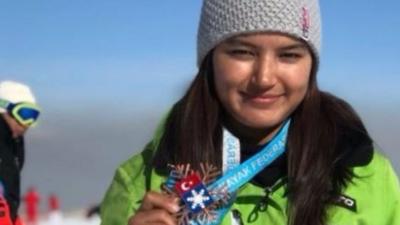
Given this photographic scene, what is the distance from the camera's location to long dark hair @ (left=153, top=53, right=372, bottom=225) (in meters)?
2.49

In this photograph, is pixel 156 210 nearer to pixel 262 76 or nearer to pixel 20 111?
pixel 262 76

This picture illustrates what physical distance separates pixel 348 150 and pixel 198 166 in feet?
1.32

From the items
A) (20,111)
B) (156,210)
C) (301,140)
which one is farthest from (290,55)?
(20,111)

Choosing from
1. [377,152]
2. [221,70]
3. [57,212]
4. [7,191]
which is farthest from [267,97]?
[57,212]

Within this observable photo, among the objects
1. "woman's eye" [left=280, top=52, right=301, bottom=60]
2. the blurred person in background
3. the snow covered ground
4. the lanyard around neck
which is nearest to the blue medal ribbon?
the lanyard around neck

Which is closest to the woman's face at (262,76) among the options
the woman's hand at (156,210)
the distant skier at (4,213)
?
the woman's hand at (156,210)

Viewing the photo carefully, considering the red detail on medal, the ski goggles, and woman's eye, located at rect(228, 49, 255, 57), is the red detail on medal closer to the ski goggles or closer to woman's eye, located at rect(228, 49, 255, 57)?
woman's eye, located at rect(228, 49, 255, 57)

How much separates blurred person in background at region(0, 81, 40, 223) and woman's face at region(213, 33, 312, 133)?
3.90 meters

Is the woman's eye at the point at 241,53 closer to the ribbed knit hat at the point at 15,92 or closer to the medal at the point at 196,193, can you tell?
the medal at the point at 196,193

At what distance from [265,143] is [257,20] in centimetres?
34

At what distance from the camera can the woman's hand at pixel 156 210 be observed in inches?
92.2

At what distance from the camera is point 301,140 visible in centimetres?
255

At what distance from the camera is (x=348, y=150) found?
253cm

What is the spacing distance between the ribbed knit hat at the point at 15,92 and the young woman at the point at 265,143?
4.55 metres
